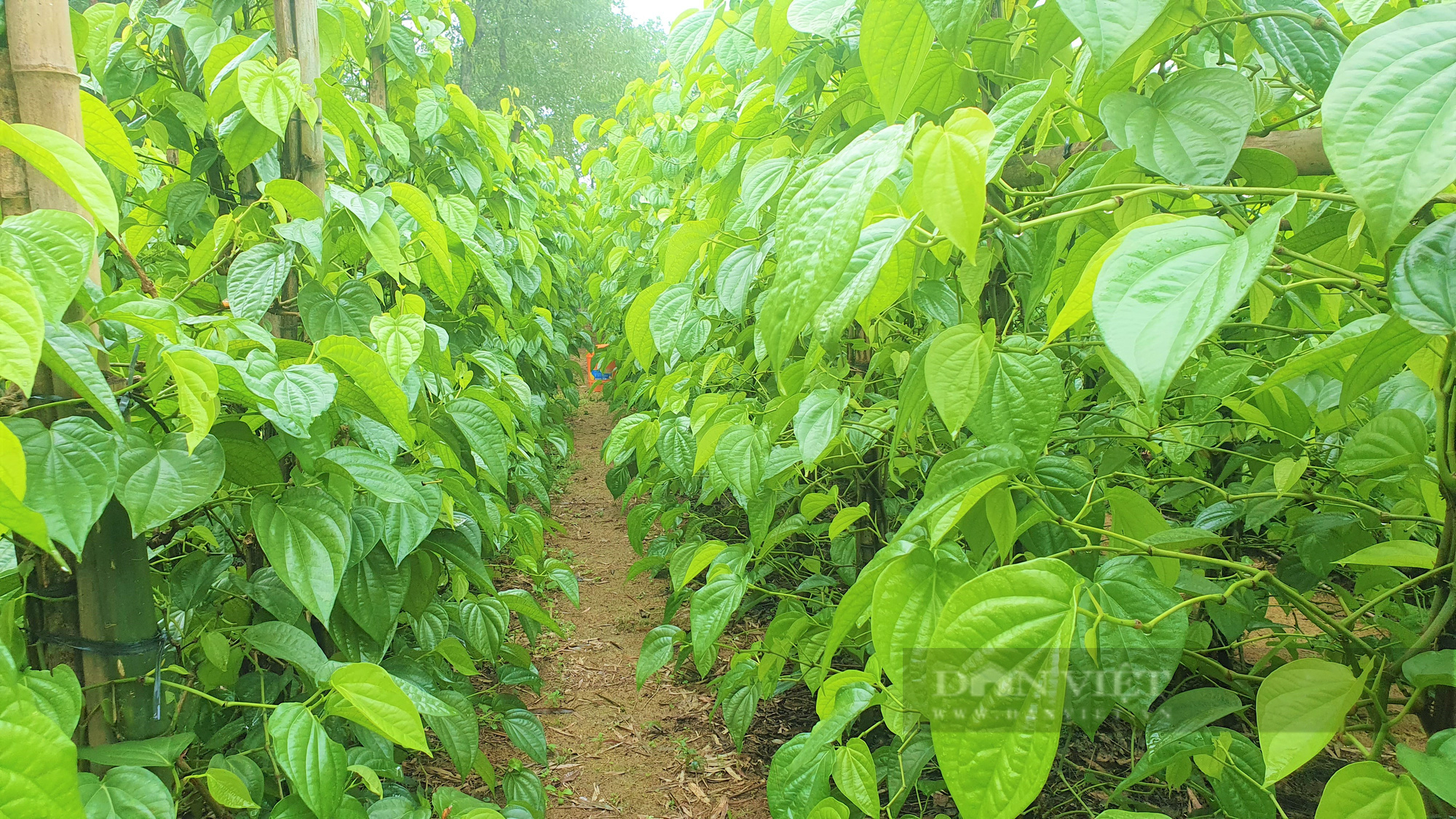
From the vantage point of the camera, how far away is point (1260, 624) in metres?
1.57

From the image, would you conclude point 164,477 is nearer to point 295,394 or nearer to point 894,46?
point 295,394

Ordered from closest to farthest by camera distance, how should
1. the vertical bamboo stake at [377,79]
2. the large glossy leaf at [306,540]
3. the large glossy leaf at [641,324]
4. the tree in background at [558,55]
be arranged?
the large glossy leaf at [306,540], the large glossy leaf at [641,324], the vertical bamboo stake at [377,79], the tree in background at [558,55]

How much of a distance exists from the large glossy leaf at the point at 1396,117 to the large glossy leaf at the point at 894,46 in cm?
38

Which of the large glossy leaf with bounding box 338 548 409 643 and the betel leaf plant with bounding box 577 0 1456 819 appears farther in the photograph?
the large glossy leaf with bounding box 338 548 409 643

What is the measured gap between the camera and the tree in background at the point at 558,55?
16312 mm

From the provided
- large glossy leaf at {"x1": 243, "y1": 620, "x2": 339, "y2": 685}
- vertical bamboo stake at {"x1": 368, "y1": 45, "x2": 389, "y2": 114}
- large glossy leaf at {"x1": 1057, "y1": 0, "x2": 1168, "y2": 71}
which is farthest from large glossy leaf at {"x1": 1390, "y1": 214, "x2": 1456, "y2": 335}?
vertical bamboo stake at {"x1": 368, "y1": 45, "x2": 389, "y2": 114}

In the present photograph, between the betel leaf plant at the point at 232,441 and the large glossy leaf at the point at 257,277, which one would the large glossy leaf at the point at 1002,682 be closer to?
the betel leaf plant at the point at 232,441

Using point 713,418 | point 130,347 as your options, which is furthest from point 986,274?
point 130,347

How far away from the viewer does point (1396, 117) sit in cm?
46

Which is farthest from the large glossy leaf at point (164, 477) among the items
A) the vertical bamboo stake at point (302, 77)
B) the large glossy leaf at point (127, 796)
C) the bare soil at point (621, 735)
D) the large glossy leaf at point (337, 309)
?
the bare soil at point (621, 735)

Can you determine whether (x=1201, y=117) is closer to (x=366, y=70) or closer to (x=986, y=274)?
(x=986, y=274)

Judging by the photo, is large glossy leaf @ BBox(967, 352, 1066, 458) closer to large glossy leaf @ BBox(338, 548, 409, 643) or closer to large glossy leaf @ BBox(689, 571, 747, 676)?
large glossy leaf @ BBox(689, 571, 747, 676)

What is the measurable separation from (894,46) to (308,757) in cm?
108

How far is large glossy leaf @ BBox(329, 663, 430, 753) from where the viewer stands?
945mm
